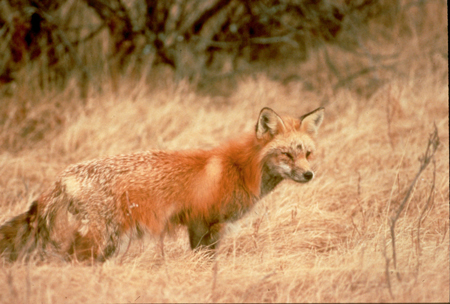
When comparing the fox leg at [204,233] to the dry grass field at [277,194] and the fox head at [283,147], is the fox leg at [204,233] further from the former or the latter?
the fox head at [283,147]

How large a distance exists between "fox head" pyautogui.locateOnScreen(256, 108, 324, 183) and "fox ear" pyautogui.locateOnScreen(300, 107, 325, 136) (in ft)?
0.07

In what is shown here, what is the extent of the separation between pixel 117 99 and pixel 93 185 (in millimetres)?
3827

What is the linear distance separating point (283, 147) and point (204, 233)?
0.99 m

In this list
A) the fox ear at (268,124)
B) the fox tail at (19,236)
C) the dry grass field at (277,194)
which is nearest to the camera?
the dry grass field at (277,194)

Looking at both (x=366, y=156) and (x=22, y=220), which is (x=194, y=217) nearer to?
(x=22, y=220)

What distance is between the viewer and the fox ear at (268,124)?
4.35 meters

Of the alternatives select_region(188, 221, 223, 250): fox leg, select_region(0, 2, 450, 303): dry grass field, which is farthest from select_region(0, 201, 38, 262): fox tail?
select_region(188, 221, 223, 250): fox leg

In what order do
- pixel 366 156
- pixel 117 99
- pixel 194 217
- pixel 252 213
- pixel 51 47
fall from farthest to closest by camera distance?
pixel 51 47 < pixel 117 99 < pixel 366 156 < pixel 252 213 < pixel 194 217

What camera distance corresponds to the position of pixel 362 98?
879 cm

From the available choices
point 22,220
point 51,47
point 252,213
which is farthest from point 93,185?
point 51,47

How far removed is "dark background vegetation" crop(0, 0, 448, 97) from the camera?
26.4 ft

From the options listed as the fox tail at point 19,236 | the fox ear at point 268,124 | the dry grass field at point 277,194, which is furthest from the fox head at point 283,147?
the fox tail at point 19,236

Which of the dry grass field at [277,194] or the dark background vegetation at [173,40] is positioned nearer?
the dry grass field at [277,194]

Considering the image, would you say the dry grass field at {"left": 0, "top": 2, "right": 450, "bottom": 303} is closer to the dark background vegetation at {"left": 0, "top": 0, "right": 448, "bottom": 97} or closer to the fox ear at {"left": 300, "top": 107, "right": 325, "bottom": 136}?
the dark background vegetation at {"left": 0, "top": 0, "right": 448, "bottom": 97}
